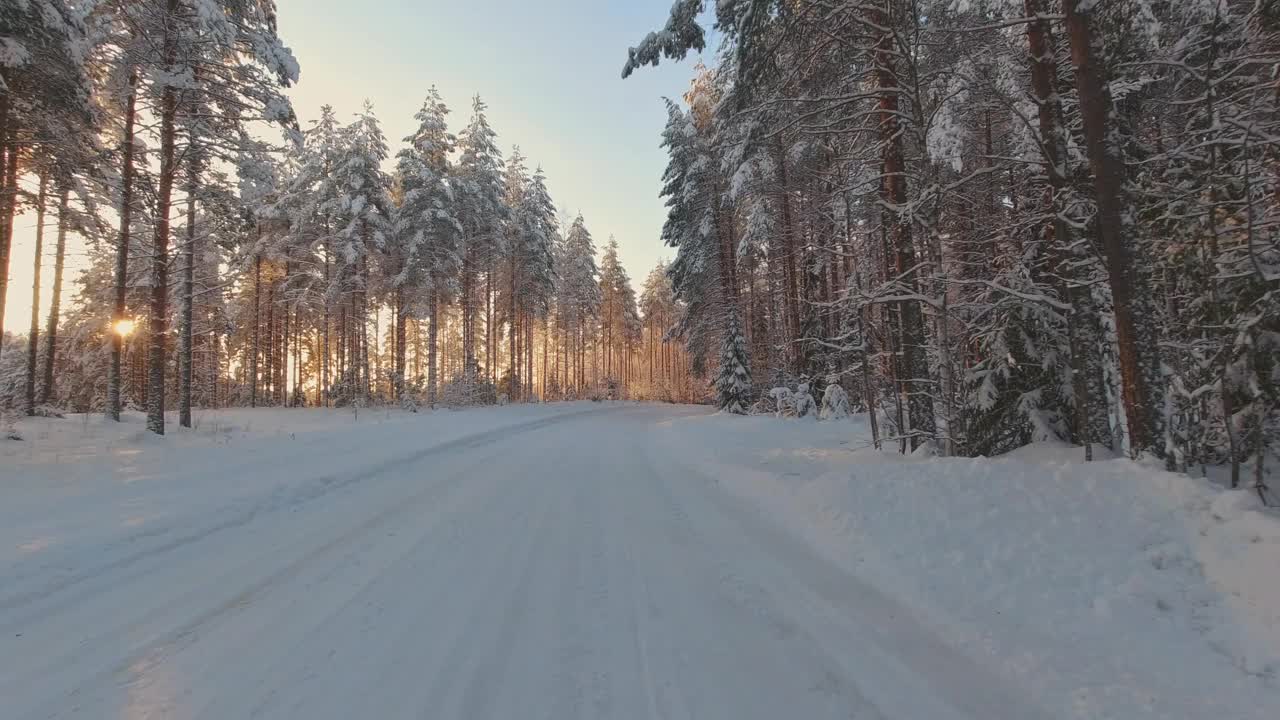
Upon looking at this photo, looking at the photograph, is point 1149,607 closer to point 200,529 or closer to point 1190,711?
point 1190,711

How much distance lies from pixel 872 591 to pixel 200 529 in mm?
5846

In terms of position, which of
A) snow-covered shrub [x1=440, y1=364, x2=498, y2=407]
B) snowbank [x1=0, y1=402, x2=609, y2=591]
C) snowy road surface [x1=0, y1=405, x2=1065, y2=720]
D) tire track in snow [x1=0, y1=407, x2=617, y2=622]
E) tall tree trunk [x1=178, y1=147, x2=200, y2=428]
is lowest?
snowy road surface [x1=0, y1=405, x2=1065, y2=720]

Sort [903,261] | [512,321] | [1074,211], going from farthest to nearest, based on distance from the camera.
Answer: [512,321]
[903,261]
[1074,211]

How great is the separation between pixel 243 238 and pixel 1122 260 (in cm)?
1740

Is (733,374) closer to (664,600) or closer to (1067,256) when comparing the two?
(1067,256)

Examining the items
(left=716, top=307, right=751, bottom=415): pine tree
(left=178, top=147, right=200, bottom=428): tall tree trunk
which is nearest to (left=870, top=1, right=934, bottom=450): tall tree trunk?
(left=716, top=307, right=751, bottom=415): pine tree

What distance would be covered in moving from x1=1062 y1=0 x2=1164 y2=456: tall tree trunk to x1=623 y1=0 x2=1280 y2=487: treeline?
2cm

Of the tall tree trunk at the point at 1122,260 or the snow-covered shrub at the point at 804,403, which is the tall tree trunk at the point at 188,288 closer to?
the snow-covered shrub at the point at 804,403

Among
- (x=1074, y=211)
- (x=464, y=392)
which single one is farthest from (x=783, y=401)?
(x=464, y=392)

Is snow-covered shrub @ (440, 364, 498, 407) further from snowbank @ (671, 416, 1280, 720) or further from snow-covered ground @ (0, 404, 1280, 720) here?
snowbank @ (671, 416, 1280, 720)

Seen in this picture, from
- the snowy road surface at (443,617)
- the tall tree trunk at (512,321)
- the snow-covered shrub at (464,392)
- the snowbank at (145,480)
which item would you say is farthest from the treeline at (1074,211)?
the tall tree trunk at (512,321)

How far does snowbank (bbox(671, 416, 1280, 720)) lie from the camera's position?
8.86 ft

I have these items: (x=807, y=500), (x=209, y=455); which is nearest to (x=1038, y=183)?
(x=807, y=500)

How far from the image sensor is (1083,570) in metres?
3.56
